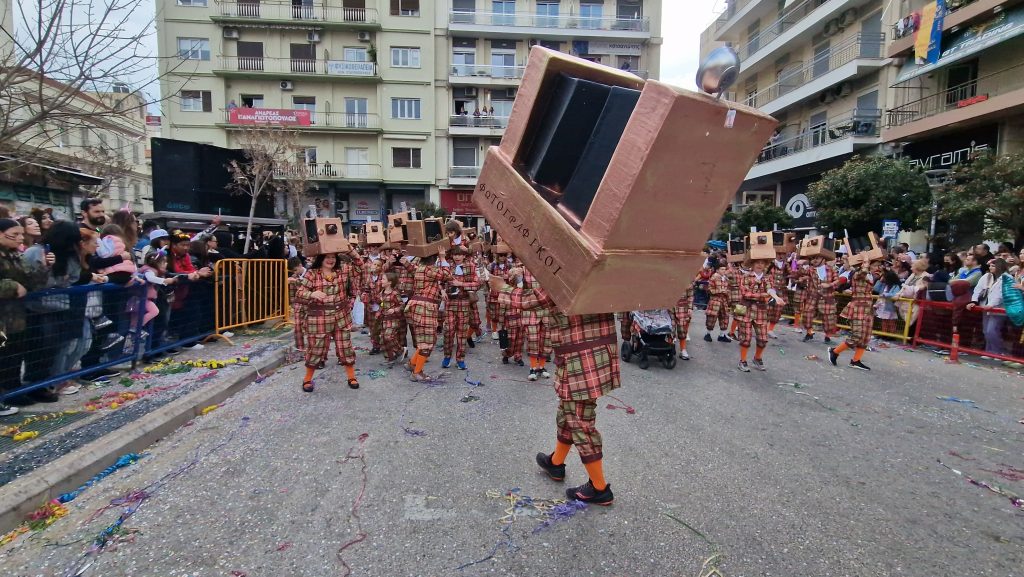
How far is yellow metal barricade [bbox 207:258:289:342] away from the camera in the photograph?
8.45 meters

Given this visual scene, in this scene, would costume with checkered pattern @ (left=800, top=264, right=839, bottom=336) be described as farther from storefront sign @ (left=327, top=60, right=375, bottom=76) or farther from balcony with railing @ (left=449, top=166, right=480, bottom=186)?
storefront sign @ (left=327, top=60, right=375, bottom=76)

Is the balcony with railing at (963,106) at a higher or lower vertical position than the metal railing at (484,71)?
lower

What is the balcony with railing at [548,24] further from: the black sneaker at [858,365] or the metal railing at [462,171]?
the black sneaker at [858,365]

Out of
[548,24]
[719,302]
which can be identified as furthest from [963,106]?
[548,24]

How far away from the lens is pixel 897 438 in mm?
4871

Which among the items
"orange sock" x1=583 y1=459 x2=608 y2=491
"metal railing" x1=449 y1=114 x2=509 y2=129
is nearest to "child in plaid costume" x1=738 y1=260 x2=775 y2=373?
"orange sock" x1=583 y1=459 x2=608 y2=491

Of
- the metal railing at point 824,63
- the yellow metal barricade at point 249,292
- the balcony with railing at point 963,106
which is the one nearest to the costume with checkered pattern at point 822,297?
the balcony with railing at point 963,106

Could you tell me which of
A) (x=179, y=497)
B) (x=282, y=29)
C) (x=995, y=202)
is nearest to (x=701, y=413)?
(x=179, y=497)

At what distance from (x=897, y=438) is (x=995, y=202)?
35.3ft

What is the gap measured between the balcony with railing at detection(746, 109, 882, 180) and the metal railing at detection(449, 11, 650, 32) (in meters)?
14.9

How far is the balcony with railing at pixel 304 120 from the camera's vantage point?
31.3 metres

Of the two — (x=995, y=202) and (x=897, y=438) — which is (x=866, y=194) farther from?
(x=897, y=438)

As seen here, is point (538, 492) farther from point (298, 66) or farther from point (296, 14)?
point (296, 14)

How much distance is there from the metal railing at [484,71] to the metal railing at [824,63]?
1542 centimetres
